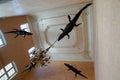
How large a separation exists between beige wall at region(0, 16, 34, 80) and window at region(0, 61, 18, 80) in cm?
2

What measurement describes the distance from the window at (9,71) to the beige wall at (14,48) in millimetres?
23

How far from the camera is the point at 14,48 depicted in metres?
0.79

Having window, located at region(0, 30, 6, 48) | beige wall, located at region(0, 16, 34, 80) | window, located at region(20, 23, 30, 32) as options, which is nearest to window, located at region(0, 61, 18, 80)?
beige wall, located at region(0, 16, 34, 80)

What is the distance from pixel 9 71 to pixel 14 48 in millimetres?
156

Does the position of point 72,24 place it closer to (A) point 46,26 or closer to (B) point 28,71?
(A) point 46,26

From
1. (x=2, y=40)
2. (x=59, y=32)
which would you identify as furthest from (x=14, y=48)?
(x=59, y=32)

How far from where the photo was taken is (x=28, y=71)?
85 cm

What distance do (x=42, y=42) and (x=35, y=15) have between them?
0.58 ft

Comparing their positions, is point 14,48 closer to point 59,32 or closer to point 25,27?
point 25,27

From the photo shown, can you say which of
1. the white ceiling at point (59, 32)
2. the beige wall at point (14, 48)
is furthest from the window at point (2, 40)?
the white ceiling at point (59, 32)

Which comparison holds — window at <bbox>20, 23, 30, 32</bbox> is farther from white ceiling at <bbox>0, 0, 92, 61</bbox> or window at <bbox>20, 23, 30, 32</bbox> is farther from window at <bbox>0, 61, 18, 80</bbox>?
window at <bbox>0, 61, 18, 80</bbox>

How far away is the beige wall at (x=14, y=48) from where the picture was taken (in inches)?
28.6

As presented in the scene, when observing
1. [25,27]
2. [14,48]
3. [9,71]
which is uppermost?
[25,27]

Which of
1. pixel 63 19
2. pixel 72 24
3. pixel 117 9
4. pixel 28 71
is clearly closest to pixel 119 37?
pixel 117 9
